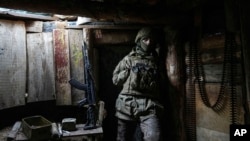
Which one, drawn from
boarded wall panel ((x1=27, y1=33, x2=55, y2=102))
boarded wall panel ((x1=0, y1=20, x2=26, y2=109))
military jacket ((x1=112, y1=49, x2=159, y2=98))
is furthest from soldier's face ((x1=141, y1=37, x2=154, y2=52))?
boarded wall panel ((x1=0, y1=20, x2=26, y2=109))

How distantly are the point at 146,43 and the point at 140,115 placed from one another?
125 cm

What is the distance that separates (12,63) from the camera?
4613 millimetres

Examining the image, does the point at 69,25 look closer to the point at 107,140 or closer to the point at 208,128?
the point at 107,140

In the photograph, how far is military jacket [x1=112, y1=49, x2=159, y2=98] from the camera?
441 centimetres

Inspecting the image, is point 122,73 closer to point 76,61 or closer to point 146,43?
point 146,43

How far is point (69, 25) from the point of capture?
507 cm

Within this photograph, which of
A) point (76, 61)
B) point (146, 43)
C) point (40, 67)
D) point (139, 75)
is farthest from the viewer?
point (76, 61)

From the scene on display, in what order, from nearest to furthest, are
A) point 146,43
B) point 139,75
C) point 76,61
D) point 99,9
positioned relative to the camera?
point 99,9
point 139,75
point 146,43
point 76,61

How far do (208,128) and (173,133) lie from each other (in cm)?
76

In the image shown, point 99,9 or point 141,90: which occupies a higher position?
point 99,9

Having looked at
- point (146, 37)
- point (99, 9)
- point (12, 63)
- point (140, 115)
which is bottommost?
point (140, 115)

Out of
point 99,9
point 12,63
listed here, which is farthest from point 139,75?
point 12,63

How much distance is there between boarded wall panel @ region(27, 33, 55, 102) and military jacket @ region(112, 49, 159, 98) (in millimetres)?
1307

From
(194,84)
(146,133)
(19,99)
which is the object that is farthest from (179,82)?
(19,99)
